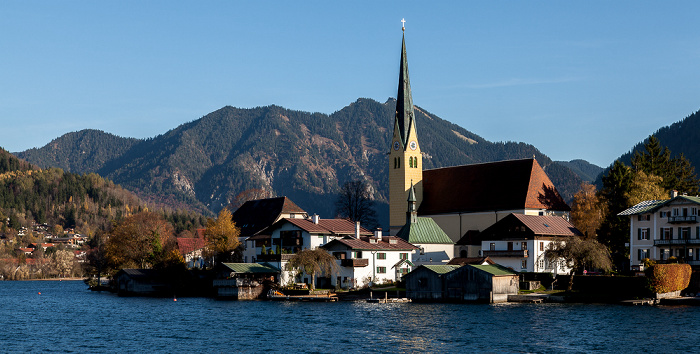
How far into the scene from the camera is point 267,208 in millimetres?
132625

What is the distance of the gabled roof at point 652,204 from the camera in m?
94.5

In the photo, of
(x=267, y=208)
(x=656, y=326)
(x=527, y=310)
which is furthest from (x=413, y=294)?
(x=267, y=208)

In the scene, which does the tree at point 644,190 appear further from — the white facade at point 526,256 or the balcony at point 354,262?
the balcony at point 354,262

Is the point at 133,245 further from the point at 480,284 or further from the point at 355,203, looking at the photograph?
the point at 480,284

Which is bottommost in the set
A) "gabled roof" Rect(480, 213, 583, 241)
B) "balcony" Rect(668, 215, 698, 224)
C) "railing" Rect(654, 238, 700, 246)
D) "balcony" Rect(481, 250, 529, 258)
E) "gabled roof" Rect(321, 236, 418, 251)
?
"balcony" Rect(481, 250, 529, 258)

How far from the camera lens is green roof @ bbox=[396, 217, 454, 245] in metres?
114

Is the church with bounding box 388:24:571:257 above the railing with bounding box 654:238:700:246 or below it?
above

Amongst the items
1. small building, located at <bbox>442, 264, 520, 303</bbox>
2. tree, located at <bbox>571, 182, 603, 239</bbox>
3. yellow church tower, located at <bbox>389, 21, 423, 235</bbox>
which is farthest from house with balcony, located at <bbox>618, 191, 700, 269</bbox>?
yellow church tower, located at <bbox>389, 21, 423, 235</bbox>

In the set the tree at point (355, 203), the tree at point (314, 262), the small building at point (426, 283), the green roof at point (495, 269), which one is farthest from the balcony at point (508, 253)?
the tree at point (355, 203)

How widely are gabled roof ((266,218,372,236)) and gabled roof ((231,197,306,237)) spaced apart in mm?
13960

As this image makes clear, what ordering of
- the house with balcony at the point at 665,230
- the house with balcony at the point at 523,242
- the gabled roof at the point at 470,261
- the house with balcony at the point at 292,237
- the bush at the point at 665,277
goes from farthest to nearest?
the house with balcony at the point at 292,237, the house with balcony at the point at 523,242, the gabled roof at the point at 470,261, the house with balcony at the point at 665,230, the bush at the point at 665,277

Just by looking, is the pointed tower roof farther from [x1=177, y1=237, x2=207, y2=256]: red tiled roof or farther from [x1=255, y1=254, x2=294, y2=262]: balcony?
[x1=177, y1=237, x2=207, y2=256]: red tiled roof

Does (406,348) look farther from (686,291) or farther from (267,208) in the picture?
(267,208)

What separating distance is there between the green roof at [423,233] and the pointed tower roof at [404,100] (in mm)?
19068
